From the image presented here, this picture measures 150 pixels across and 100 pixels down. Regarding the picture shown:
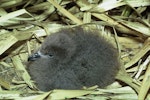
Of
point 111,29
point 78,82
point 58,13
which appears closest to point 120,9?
point 111,29

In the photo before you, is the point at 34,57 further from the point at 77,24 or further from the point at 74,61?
the point at 77,24

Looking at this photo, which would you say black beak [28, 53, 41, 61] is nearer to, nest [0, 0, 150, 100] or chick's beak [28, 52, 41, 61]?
chick's beak [28, 52, 41, 61]

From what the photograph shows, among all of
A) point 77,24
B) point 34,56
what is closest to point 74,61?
point 34,56

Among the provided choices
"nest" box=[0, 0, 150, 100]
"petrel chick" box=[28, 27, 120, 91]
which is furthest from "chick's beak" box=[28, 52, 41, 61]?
"nest" box=[0, 0, 150, 100]

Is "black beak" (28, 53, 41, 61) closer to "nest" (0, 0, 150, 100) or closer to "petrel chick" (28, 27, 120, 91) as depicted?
"petrel chick" (28, 27, 120, 91)

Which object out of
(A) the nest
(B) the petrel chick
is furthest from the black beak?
(A) the nest

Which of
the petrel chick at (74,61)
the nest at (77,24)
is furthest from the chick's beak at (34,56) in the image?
the nest at (77,24)

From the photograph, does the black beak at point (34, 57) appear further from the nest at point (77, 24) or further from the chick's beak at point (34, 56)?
the nest at point (77, 24)
